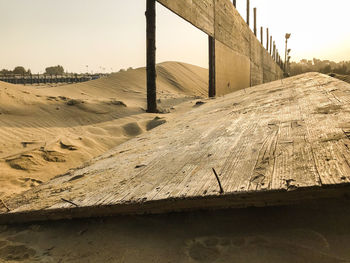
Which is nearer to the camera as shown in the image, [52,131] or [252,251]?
[252,251]

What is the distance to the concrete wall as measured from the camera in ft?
23.0

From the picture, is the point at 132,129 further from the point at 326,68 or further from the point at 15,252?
the point at 326,68

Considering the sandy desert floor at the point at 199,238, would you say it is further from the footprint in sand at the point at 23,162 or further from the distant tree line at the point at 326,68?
the distant tree line at the point at 326,68

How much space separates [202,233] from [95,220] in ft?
1.70

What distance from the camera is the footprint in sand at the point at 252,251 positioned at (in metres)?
0.95

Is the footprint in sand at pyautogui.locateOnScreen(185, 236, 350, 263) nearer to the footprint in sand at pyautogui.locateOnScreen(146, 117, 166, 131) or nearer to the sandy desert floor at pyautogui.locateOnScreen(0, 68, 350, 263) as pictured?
the sandy desert floor at pyautogui.locateOnScreen(0, 68, 350, 263)

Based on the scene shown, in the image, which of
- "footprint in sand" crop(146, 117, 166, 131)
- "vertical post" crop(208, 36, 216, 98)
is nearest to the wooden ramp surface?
"footprint in sand" crop(146, 117, 166, 131)

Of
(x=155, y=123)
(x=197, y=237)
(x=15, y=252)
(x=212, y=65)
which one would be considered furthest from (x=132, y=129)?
(x=212, y=65)

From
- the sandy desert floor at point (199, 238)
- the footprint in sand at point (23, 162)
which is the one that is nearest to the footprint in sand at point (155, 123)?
the footprint in sand at point (23, 162)

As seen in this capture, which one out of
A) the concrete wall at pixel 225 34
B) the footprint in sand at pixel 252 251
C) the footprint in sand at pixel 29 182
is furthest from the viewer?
the concrete wall at pixel 225 34

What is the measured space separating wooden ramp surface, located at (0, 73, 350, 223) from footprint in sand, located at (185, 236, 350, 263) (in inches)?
5.4

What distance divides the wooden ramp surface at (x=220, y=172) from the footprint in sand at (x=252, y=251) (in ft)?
0.45

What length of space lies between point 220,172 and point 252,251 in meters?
0.35

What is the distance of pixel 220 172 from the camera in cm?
125
